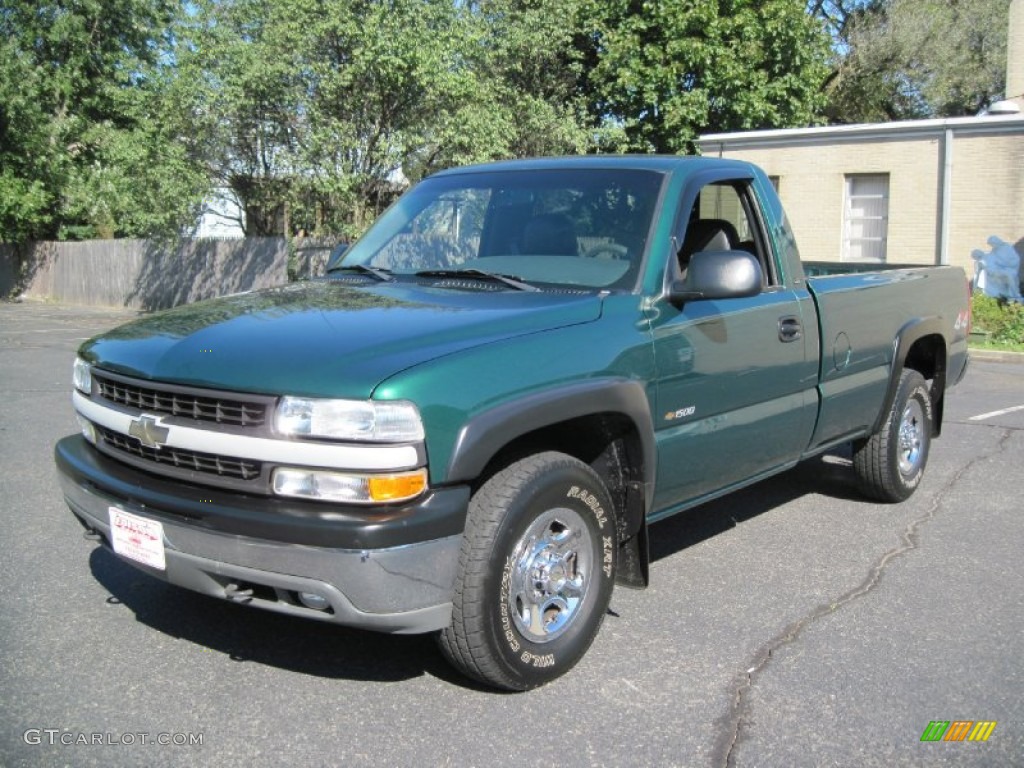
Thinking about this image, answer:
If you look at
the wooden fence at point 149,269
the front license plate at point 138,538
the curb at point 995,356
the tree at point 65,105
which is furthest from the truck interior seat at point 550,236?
the tree at point 65,105

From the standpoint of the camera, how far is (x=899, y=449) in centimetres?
630

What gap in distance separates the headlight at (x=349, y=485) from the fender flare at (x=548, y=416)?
5.4 inches

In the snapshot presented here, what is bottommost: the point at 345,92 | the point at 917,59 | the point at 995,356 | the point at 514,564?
the point at 995,356

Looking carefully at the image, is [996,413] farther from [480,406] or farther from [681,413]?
[480,406]

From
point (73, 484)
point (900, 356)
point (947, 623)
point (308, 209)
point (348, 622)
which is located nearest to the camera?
point (348, 622)

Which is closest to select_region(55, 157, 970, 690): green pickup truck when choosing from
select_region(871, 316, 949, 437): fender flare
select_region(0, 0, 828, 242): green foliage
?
select_region(871, 316, 949, 437): fender flare

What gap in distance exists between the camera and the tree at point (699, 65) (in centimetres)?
2225

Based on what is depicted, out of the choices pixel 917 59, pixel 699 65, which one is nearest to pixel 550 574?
pixel 699 65

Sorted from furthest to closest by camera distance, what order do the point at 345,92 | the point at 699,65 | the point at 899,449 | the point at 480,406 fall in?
the point at 699,65, the point at 345,92, the point at 899,449, the point at 480,406

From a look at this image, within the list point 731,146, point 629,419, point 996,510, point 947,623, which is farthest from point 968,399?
point 731,146

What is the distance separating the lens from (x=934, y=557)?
536cm

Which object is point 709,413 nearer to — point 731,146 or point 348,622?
point 348,622

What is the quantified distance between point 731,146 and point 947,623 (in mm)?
17675

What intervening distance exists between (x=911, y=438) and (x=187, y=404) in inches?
188
